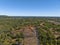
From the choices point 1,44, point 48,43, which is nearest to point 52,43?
point 48,43

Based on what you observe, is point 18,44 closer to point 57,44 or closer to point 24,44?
point 24,44

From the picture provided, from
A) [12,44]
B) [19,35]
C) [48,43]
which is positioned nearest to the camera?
[48,43]

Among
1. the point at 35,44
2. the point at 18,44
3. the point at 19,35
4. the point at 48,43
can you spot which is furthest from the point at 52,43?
the point at 19,35

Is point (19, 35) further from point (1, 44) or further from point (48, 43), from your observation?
point (48, 43)

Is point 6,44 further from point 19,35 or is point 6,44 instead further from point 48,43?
point 19,35

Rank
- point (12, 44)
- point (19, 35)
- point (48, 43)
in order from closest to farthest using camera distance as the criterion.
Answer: point (48, 43), point (12, 44), point (19, 35)

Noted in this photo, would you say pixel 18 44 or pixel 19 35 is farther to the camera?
pixel 19 35

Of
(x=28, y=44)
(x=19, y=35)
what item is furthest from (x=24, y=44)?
(x=19, y=35)
